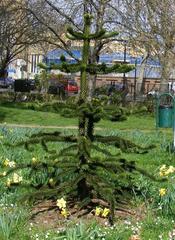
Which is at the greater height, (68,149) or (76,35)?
(76,35)

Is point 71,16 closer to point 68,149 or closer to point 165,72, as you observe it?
point 165,72

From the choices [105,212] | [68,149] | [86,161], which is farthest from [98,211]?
[68,149]

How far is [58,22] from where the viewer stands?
30469 millimetres

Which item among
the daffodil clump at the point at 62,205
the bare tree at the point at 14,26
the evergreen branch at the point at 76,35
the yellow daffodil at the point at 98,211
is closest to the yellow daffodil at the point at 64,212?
the daffodil clump at the point at 62,205

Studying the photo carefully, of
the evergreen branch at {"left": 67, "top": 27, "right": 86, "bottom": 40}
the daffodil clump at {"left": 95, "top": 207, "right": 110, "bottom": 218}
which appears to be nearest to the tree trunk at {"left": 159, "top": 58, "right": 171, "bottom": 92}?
the evergreen branch at {"left": 67, "top": 27, "right": 86, "bottom": 40}

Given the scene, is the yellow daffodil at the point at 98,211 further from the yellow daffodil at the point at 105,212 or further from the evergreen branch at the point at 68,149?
the evergreen branch at the point at 68,149

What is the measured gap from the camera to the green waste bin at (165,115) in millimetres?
18234

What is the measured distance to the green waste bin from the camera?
59.8 feet

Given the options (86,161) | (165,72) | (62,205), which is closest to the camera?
(62,205)

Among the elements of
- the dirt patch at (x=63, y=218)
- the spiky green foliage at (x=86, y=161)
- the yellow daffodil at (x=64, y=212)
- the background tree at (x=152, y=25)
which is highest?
the background tree at (x=152, y=25)

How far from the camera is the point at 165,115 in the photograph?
729 inches

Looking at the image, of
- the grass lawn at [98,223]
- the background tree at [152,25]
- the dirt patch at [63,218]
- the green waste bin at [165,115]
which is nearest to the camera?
the grass lawn at [98,223]

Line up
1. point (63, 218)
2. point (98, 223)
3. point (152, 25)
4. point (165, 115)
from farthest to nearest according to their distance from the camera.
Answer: point (152, 25)
point (165, 115)
point (63, 218)
point (98, 223)

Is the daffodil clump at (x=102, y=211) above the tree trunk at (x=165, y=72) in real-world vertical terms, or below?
below
